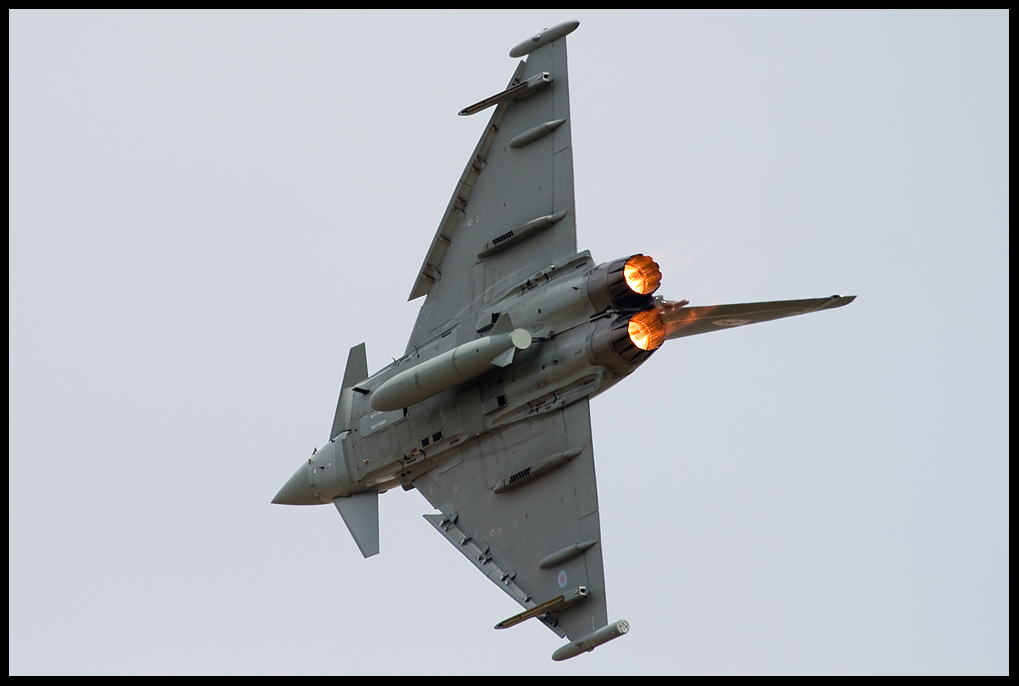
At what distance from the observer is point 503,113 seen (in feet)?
113

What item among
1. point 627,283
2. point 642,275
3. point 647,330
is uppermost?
point 642,275

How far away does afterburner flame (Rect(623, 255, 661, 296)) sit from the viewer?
100ft

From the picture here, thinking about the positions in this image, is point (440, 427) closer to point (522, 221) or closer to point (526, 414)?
point (526, 414)

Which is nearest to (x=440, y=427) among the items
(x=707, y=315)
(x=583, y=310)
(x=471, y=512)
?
(x=471, y=512)

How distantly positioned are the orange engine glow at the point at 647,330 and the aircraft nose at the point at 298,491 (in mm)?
9778

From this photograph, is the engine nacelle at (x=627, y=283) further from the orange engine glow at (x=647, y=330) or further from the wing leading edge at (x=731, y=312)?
the wing leading edge at (x=731, y=312)

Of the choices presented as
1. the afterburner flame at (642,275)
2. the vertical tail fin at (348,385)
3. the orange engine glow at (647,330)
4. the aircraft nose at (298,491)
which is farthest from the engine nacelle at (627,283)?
the aircraft nose at (298,491)

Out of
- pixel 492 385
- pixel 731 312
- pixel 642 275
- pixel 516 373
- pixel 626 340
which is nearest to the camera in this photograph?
pixel 731 312

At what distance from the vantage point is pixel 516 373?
104ft

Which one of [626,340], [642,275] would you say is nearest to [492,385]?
[626,340]

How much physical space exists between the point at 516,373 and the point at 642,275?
3.42 metres

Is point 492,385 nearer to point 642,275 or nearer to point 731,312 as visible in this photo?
point 642,275

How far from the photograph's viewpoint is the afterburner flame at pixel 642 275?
3055 cm

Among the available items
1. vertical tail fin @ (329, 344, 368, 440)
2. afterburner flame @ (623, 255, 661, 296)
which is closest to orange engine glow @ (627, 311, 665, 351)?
afterburner flame @ (623, 255, 661, 296)
